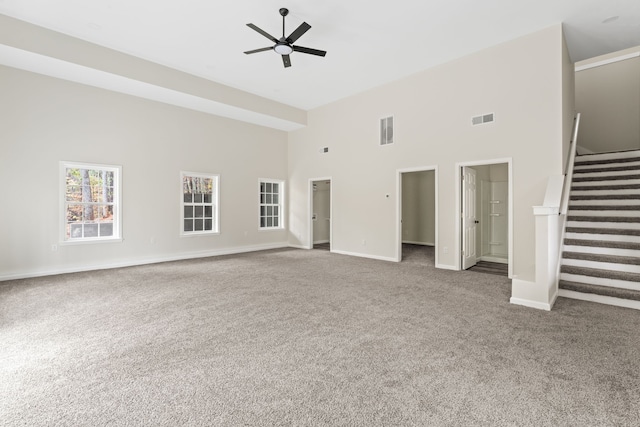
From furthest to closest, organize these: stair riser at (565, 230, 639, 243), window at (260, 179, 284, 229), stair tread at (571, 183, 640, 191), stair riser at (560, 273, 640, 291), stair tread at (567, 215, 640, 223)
A: window at (260, 179, 284, 229) → stair tread at (571, 183, 640, 191) → stair tread at (567, 215, 640, 223) → stair riser at (565, 230, 639, 243) → stair riser at (560, 273, 640, 291)

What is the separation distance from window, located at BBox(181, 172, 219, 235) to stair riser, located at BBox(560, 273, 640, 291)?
22.7ft

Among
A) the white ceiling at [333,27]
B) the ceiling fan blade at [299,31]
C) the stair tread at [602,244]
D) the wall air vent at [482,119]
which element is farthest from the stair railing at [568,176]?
the ceiling fan blade at [299,31]

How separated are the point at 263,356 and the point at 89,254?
522 cm

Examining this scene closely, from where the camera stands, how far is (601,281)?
3850 mm

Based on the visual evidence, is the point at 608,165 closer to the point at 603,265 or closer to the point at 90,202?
the point at 603,265

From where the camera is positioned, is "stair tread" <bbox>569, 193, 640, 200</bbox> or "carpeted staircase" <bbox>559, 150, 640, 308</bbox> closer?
"carpeted staircase" <bbox>559, 150, 640, 308</bbox>

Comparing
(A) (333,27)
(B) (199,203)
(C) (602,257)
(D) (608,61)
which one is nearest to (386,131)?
(A) (333,27)

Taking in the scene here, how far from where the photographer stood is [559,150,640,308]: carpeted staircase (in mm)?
3758

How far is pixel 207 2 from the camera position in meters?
4.02

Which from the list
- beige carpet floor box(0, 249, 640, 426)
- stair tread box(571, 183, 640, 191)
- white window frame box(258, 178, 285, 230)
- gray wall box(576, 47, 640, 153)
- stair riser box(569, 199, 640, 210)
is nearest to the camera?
beige carpet floor box(0, 249, 640, 426)

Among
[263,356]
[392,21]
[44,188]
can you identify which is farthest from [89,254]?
[392,21]

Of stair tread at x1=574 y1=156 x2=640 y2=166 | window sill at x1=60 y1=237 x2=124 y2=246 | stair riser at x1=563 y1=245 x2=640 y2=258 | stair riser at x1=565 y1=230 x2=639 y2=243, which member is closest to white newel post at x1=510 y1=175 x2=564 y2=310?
stair riser at x1=563 y1=245 x2=640 y2=258

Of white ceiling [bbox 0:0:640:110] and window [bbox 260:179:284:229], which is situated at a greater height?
white ceiling [bbox 0:0:640:110]

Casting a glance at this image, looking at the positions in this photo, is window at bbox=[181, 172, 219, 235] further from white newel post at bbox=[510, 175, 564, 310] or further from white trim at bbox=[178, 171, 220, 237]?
white newel post at bbox=[510, 175, 564, 310]
